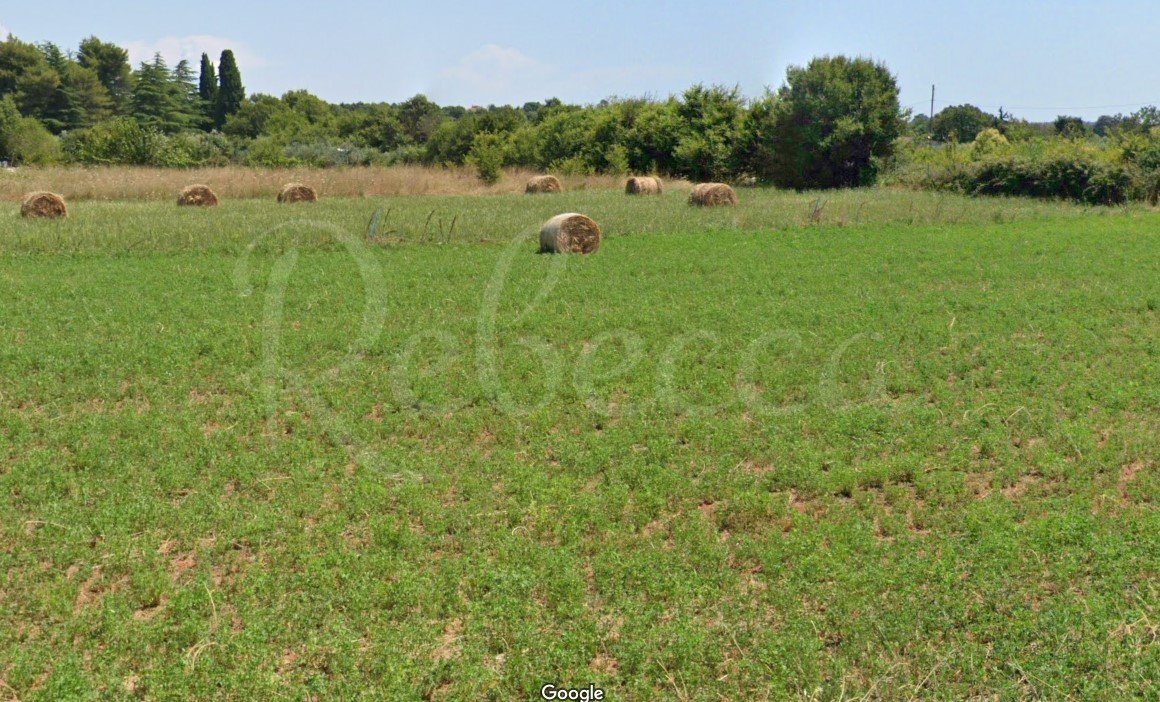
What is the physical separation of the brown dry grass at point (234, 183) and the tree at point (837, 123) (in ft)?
36.0

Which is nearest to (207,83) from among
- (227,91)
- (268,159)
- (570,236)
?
(227,91)

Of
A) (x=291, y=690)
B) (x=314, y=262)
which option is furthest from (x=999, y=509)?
(x=314, y=262)

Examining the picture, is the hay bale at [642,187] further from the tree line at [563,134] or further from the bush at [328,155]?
the bush at [328,155]

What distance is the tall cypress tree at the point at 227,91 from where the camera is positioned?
3652 inches

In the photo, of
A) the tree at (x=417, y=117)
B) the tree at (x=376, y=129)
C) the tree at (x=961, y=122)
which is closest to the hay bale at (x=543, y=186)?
the tree at (x=376, y=129)

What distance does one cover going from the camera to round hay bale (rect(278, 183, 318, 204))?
99.2 ft

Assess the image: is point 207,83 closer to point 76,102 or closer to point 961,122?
point 76,102

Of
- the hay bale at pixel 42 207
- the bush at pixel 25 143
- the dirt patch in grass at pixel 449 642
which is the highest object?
the bush at pixel 25 143

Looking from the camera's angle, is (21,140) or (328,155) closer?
(21,140)

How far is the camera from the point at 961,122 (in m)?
110

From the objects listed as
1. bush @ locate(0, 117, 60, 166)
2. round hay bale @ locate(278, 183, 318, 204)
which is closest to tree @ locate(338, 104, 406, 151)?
bush @ locate(0, 117, 60, 166)

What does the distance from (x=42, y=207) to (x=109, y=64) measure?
8889 cm

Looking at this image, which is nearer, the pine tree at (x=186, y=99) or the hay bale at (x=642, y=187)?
the hay bale at (x=642, y=187)

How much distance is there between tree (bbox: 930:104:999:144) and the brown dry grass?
3198 inches
